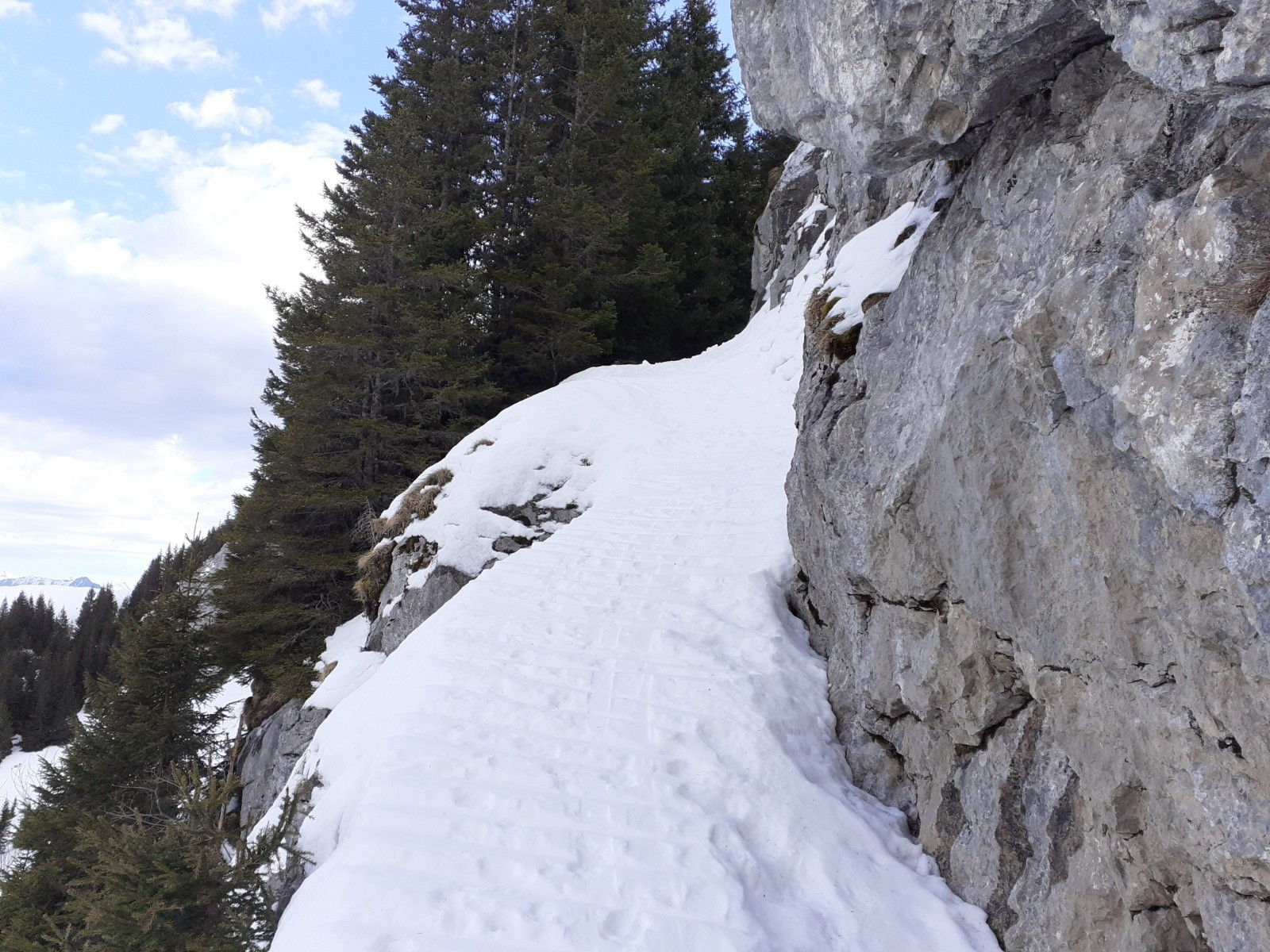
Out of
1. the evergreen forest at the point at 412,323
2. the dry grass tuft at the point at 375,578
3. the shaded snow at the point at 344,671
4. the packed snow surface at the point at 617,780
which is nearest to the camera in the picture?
the packed snow surface at the point at 617,780

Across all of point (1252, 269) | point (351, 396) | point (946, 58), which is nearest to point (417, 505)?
point (351, 396)

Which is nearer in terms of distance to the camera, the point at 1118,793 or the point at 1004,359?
the point at 1118,793

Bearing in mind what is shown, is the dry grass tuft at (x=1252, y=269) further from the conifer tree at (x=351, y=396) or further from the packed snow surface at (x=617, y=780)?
the conifer tree at (x=351, y=396)

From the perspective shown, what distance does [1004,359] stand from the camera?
143 inches

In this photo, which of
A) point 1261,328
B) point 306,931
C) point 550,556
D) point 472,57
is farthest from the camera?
point 472,57

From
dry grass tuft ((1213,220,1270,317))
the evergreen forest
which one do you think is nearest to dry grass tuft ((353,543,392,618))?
the evergreen forest

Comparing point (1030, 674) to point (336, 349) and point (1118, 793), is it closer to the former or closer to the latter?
point (1118, 793)

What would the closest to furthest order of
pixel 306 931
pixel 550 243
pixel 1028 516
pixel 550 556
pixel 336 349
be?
pixel 1028 516 < pixel 306 931 < pixel 550 556 < pixel 336 349 < pixel 550 243

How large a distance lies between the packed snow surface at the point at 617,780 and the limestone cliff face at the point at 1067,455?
25.0 inches

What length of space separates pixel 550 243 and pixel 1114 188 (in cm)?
1848

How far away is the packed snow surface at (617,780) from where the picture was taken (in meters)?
3.98

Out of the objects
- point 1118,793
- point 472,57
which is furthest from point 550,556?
point 472,57

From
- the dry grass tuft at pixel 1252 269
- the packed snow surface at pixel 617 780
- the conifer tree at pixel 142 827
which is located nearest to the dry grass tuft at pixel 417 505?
the packed snow surface at pixel 617 780

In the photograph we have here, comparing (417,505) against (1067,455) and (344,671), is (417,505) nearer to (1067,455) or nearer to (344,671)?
(344,671)
